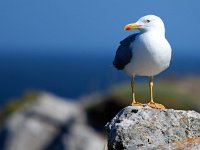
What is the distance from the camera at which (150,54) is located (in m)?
7.78

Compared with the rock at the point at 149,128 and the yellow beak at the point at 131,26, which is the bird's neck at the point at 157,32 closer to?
the yellow beak at the point at 131,26

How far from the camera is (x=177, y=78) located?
3872 centimetres

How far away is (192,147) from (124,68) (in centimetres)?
253

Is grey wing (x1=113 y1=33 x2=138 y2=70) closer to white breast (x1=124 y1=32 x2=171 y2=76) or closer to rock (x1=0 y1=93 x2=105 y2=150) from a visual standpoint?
white breast (x1=124 y1=32 x2=171 y2=76)

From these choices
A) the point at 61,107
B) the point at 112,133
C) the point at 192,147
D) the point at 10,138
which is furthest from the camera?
the point at 61,107

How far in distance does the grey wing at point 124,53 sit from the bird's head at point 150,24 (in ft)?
0.43

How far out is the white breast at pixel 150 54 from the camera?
7.78 meters

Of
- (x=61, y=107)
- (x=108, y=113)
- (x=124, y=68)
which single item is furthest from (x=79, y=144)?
(x=124, y=68)

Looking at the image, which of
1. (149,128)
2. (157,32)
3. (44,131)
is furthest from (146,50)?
(44,131)

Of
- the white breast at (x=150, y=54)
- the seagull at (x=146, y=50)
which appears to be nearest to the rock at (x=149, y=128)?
the seagull at (x=146, y=50)

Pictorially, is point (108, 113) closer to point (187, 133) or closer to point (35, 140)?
point (35, 140)

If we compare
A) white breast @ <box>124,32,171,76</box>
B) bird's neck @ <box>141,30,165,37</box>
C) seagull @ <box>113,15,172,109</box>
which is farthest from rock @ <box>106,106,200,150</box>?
bird's neck @ <box>141,30,165,37</box>

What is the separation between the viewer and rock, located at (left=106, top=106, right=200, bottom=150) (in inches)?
256

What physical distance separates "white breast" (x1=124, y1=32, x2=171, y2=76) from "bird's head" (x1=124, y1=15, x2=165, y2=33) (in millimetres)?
101
